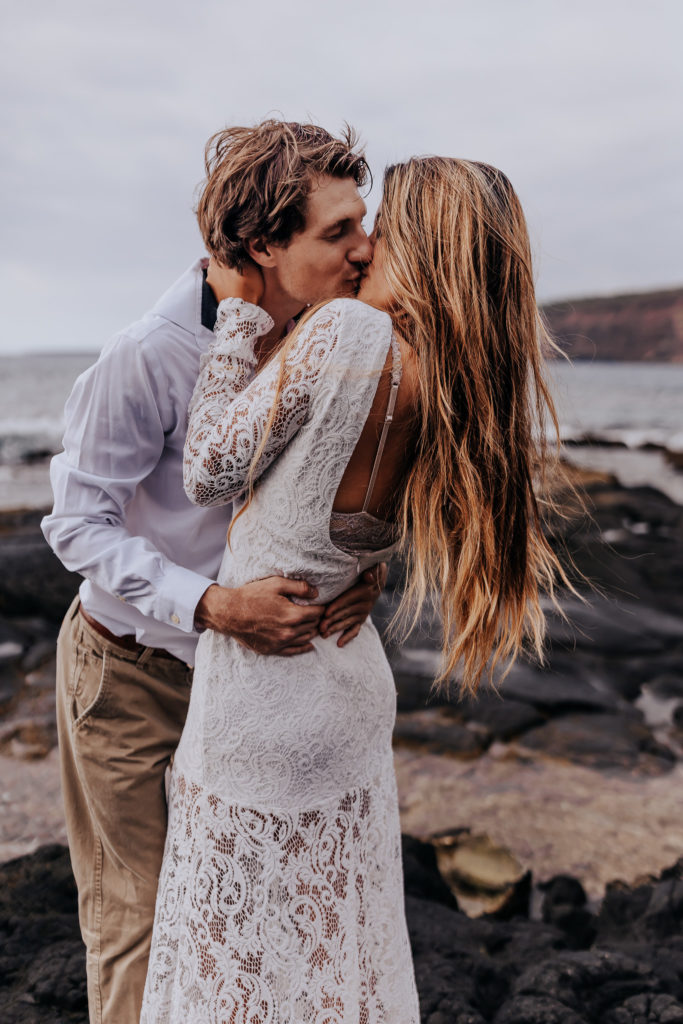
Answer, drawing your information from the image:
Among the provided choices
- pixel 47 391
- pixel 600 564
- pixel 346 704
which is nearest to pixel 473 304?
pixel 346 704

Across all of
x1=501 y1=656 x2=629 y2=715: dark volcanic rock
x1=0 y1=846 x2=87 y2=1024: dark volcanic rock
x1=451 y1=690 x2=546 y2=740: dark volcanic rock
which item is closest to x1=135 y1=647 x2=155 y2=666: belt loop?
x1=0 y1=846 x2=87 y2=1024: dark volcanic rock

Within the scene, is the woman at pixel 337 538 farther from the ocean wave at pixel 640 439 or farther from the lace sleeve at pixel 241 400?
the ocean wave at pixel 640 439

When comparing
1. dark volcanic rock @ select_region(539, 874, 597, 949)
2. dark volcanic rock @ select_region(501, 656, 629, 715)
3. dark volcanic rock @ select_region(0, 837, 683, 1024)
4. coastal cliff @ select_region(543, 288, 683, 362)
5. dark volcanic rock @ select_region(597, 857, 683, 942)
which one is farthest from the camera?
coastal cliff @ select_region(543, 288, 683, 362)

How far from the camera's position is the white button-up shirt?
2064mm

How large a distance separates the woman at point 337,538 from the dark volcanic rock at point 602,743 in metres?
4.17

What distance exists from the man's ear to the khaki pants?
1.13 m

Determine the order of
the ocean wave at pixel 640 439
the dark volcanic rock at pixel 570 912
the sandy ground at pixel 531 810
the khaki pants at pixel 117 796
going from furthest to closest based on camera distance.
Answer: the ocean wave at pixel 640 439 → the sandy ground at pixel 531 810 → the dark volcanic rock at pixel 570 912 → the khaki pants at pixel 117 796

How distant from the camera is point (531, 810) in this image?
5000mm

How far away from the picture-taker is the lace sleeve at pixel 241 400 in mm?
1634

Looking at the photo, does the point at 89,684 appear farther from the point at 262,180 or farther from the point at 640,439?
the point at 640,439

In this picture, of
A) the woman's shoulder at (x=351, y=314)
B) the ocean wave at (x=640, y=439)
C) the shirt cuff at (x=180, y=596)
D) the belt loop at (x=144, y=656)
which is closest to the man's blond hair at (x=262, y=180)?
the woman's shoulder at (x=351, y=314)

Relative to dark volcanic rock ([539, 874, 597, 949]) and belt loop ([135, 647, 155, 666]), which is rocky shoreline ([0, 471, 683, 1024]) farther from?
belt loop ([135, 647, 155, 666])

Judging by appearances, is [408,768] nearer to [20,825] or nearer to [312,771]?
[20,825]

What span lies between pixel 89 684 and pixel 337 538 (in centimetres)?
102
